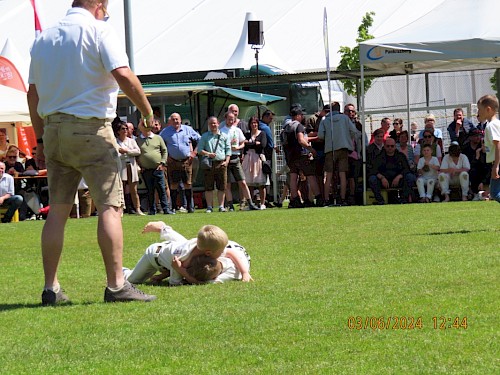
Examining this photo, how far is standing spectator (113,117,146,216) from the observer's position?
22016 millimetres

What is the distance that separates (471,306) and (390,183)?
1616cm

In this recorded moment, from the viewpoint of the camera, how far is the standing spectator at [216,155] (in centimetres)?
2236

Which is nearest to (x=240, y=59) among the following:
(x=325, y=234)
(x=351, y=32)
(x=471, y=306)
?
(x=351, y=32)

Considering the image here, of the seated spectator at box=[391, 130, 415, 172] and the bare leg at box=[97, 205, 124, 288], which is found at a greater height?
the seated spectator at box=[391, 130, 415, 172]

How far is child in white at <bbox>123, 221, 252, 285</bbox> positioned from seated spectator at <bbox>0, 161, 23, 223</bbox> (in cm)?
1303

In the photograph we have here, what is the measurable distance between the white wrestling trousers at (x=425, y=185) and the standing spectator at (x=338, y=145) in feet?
4.81

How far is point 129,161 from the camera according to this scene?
22.4 m

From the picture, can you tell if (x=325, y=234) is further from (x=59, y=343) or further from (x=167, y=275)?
(x=59, y=343)

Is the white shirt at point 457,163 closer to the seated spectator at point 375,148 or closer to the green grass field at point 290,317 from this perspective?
the seated spectator at point 375,148

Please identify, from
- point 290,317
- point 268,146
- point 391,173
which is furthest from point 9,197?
point 290,317

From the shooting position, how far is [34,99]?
774 centimetres

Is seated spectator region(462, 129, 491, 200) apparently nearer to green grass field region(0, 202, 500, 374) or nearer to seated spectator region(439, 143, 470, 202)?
seated spectator region(439, 143, 470, 202)

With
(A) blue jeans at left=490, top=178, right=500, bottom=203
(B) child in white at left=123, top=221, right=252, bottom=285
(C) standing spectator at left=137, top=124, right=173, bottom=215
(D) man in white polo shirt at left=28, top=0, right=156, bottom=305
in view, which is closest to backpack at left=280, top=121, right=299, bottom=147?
(C) standing spectator at left=137, top=124, right=173, bottom=215

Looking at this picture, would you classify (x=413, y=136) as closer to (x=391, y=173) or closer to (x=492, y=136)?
(x=391, y=173)
